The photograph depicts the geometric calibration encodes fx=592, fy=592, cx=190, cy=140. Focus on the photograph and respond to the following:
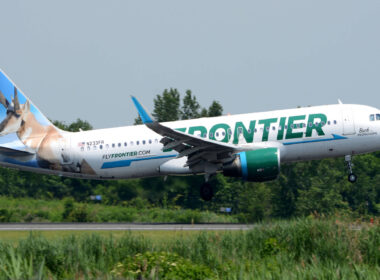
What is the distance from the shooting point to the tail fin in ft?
106

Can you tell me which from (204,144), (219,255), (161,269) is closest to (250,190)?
(204,144)

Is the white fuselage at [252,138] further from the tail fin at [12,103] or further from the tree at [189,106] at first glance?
the tree at [189,106]

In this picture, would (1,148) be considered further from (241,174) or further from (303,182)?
(303,182)

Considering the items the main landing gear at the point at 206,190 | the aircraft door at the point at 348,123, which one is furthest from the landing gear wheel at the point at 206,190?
the aircraft door at the point at 348,123

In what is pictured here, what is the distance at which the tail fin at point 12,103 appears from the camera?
32.4 metres

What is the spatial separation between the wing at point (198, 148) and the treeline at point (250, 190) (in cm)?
984

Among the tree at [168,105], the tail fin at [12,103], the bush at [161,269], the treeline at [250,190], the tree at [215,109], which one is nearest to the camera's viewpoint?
the bush at [161,269]

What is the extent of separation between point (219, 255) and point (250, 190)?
31.4m

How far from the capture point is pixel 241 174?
94.1ft

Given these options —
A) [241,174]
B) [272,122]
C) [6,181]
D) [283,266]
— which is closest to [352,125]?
[272,122]

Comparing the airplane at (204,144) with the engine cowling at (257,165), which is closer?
the engine cowling at (257,165)

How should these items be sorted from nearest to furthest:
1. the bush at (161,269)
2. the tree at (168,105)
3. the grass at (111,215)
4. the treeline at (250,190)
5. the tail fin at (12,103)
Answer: the bush at (161,269) → the tail fin at (12,103) → the grass at (111,215) → the treeline at (250,190) → the tree at (168,105)

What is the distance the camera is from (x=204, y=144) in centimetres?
2830

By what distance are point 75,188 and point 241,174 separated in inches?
1399
